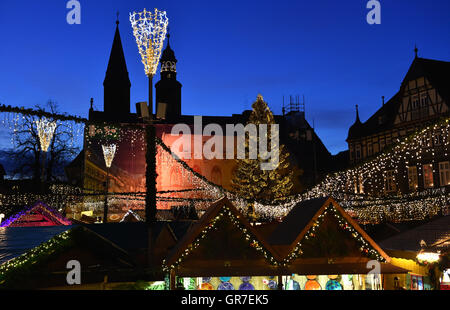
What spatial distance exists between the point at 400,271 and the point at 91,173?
43513 millimetres

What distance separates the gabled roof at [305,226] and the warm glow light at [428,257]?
235 centimetres

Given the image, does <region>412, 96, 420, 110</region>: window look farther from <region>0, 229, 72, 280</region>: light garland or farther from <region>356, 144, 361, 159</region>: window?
<region>0, 229, 72, 280</region>: light garland

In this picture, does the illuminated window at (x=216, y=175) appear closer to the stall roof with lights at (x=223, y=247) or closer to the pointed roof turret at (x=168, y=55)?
the pointed roof turret at (x=168, y=55)

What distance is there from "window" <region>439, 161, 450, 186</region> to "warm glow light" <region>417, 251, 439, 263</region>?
23.9 metres

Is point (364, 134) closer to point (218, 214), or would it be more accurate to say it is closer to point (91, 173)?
point (91, 173)

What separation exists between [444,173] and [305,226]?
28.2m

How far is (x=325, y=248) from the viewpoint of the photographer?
1042cm

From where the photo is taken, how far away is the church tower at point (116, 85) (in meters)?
65.9

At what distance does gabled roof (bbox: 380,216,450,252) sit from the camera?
1298 cm

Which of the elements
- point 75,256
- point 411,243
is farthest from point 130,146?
point 75,256

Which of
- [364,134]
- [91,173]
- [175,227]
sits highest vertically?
[364,134]

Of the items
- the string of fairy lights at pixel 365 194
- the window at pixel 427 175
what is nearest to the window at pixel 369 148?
the string of fairy lights at pixel 365 194

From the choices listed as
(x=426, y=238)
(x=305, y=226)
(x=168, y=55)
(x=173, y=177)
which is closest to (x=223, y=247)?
(x=305, y=226)

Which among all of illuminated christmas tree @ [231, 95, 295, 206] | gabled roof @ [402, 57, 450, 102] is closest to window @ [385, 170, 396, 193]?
gabled roof @ [402, 57, 450, 102]
